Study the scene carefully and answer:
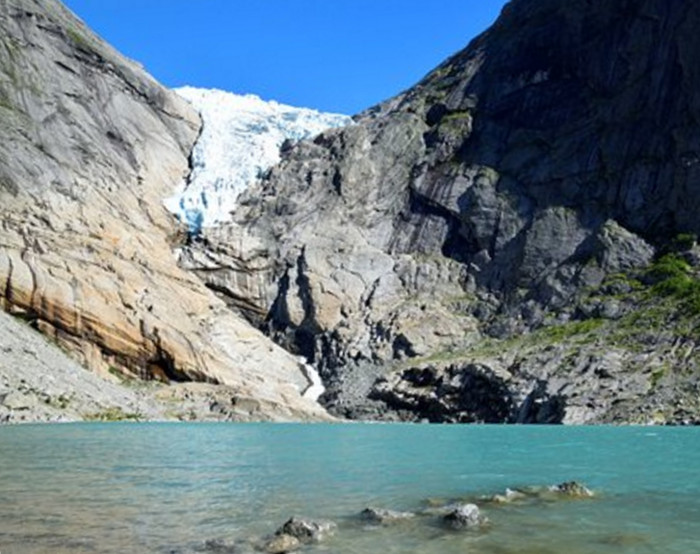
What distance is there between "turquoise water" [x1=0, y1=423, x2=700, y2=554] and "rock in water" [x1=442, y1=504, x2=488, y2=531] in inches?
16.9

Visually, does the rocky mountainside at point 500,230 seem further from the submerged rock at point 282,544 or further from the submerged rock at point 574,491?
the submerged rock at point 282,544

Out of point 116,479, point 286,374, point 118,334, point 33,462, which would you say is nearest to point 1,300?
point 118,334

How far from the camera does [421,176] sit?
142 m

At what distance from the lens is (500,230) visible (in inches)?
5089

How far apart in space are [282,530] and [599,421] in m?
68.9

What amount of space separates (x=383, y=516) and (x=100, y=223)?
10216cm

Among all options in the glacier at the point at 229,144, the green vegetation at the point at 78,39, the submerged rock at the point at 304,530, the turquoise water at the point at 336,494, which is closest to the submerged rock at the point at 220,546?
the turquoise water at the point at 336,494

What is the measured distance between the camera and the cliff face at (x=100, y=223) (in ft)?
323

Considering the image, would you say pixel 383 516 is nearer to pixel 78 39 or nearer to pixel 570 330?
pixel 570 330

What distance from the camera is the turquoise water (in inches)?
641

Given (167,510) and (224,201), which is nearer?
(167,510)

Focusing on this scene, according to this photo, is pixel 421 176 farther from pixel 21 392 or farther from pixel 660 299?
pixel 21 392

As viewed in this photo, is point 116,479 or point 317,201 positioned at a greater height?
point 317,201

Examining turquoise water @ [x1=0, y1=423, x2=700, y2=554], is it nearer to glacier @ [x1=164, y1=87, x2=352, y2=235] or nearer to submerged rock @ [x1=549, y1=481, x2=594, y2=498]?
submerged rock @ [x1=549, y1=481, x2=594, y2=498]
